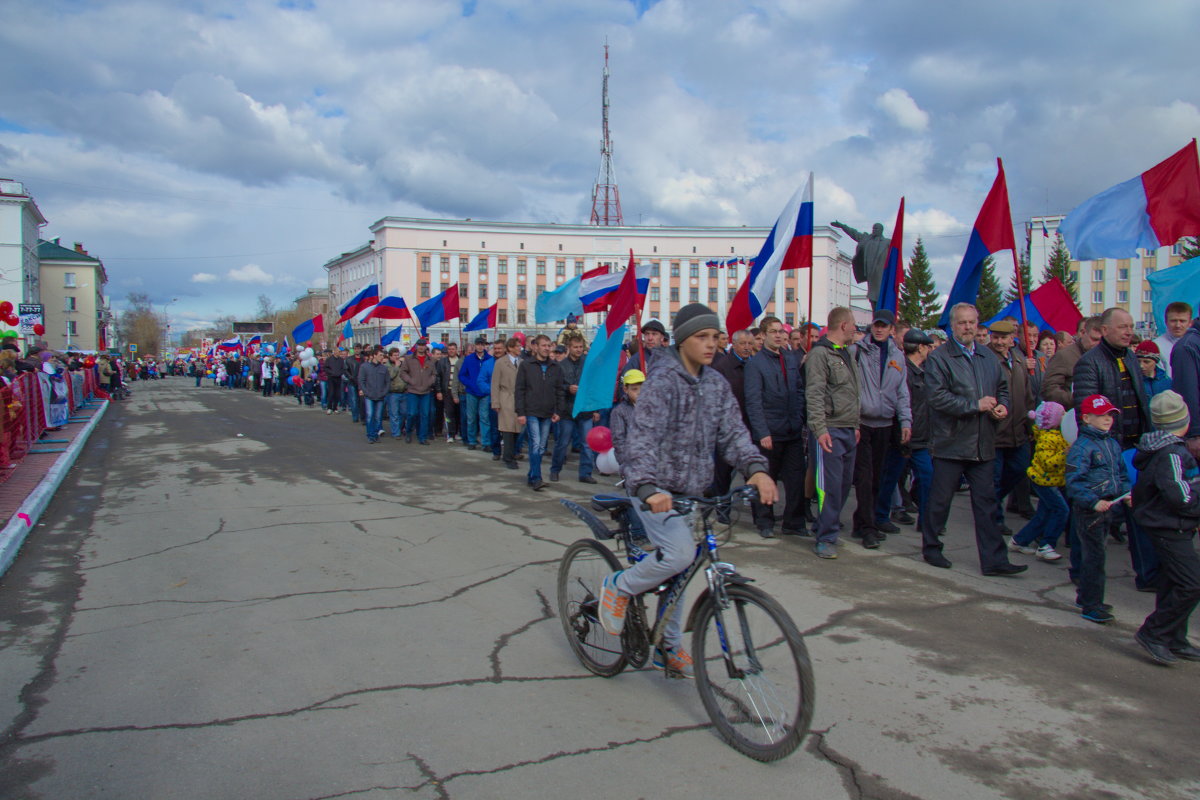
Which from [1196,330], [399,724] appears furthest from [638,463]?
[1196,330]

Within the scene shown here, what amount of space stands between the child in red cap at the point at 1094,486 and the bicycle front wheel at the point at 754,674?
2.94 meters

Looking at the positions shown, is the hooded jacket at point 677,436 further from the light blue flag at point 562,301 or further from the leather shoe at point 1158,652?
the light blue flag at point 562,301

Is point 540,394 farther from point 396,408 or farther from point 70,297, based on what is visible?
point 70,297

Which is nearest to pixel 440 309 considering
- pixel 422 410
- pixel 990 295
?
pixel 422 410

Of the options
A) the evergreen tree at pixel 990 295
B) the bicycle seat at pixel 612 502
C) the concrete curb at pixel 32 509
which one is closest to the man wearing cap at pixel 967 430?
the bicycle seat at pixel 612 502

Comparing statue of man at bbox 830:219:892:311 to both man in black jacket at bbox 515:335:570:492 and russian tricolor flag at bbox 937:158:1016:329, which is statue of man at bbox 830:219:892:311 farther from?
man in black jacket at bbox 515:335:570:492

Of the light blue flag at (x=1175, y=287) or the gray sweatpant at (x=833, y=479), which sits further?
the light blue flag at (x=1175, y=287)

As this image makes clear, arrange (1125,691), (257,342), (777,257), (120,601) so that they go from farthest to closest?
(257,342), (777,257), (120,601), (1125,691)

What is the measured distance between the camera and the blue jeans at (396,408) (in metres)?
16.3

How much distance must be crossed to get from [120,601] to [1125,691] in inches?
244

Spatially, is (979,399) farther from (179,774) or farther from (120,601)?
(120,601)

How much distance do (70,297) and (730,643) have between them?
348 feet

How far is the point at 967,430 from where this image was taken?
6242 millimetres

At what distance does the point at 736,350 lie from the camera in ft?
28.2
